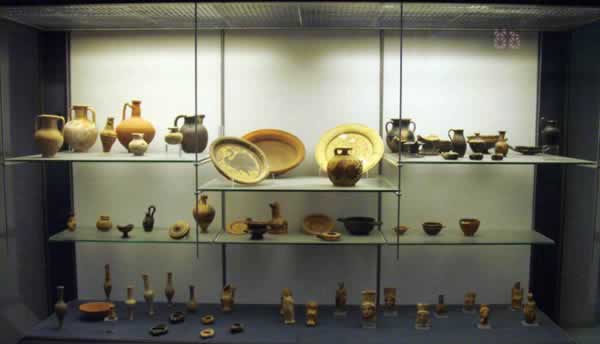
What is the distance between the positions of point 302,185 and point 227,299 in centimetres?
87

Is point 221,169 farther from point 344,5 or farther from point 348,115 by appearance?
point 344,5

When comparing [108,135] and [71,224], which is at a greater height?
[108,135]

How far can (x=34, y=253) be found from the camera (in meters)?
3.76

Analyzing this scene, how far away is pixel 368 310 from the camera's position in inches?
132

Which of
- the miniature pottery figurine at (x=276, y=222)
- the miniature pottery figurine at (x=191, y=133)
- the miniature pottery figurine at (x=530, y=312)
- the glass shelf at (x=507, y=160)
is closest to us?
the glass shelf at (x=507, y=160)

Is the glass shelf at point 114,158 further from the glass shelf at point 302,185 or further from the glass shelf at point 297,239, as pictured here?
the glass shelf at point 297,239

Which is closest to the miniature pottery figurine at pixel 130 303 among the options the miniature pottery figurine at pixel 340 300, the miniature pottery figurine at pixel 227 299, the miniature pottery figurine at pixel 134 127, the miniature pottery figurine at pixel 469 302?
the miniature pottery figurine at pixel 227 299

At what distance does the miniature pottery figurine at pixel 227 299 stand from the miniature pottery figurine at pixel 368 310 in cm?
83

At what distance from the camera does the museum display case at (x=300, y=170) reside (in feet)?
11.3

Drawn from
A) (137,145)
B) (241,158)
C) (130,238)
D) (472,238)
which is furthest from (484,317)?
(137,145)

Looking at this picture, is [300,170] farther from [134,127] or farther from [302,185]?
[134,127]

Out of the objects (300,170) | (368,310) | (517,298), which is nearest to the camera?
(368,310)

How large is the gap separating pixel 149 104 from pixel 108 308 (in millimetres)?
1308

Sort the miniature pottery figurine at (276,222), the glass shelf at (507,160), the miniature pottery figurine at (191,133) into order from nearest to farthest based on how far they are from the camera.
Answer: the glass shelf at (507,160), the miniature pottery figurine at (191,133), the miniature pottery figurine at (276,222)
